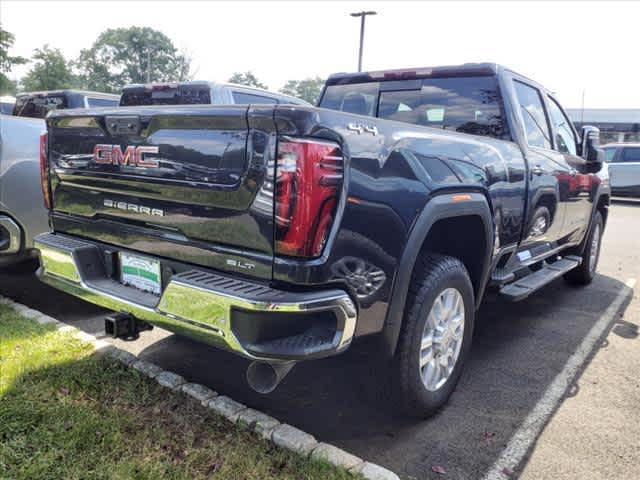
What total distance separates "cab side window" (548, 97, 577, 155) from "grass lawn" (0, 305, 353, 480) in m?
3.54

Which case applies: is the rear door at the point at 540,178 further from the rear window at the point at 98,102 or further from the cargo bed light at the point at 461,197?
the rear window at the point at 98,102

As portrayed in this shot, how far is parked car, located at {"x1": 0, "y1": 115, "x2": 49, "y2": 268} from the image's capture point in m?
3.95

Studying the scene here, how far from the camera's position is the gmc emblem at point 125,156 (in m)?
2.45

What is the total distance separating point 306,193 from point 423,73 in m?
2.41

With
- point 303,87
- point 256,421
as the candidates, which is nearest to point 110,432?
point 256,421

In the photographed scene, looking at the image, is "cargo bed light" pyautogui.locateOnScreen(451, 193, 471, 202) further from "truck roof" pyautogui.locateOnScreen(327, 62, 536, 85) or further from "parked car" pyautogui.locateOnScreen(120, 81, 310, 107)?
"parked car" pyautogui.locateOnScreen(120, 81, 310, 107)

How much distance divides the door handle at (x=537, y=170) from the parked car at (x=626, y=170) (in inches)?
568

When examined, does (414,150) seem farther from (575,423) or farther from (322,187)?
(575,423)

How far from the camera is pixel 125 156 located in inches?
101

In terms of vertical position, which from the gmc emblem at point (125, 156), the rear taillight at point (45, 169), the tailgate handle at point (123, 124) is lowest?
the rear taillight at point (45, 169)

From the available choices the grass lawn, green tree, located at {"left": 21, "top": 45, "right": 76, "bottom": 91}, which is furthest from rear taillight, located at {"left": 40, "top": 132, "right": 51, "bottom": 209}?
green tree, located at {"left": 21, "top": 45, "right": 76, "bottom": 91}

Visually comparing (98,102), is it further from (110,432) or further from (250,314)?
(250,314)

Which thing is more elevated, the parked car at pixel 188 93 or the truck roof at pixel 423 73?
the truck roof at pixel 423 73

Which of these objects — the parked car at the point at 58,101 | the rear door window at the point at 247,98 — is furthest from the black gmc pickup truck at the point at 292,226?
the parked car at the point at 58,101
